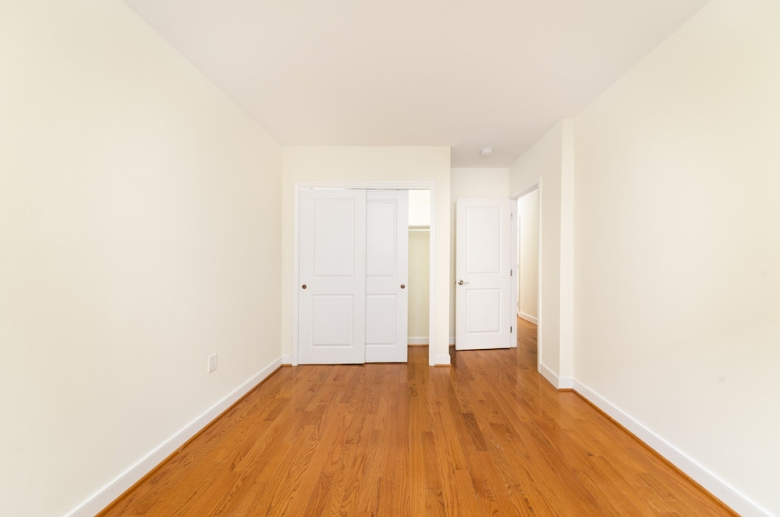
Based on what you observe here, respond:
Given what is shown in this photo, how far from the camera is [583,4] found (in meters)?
1.64

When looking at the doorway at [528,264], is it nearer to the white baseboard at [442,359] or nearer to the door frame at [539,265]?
the door frame at [539,265]

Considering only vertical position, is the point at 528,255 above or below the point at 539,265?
above

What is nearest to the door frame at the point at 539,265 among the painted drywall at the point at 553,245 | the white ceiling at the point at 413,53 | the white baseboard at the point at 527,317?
the painted drywall at the point at 553,245

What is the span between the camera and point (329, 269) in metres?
3.70

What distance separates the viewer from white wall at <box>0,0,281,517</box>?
1.20 meters

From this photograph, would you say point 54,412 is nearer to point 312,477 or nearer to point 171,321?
point 171,321

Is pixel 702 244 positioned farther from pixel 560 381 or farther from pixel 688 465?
pixel 560 381

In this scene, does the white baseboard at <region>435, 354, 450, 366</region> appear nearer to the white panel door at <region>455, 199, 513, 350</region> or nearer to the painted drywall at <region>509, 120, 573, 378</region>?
the white panel door at <region>455, 199, 513, 350</region>

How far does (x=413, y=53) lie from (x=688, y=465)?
2.94m

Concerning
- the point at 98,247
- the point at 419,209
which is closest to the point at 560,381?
the point at 419,209

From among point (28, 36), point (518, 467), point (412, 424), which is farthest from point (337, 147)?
point (518, 467)

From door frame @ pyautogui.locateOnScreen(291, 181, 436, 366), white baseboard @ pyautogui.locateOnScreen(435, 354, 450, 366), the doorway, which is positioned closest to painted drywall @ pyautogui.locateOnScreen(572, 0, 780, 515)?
white baseboard @ pyautogui.locateOnScreen(435, 354, 450, 366)

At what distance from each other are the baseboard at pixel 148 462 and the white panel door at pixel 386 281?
1557 millimetres

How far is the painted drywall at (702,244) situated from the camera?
141 cm
